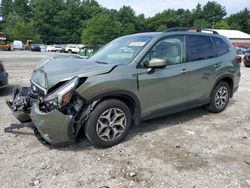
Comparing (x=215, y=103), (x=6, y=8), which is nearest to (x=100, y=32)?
(x=6, y=8)

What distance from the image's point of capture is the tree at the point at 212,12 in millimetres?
106500

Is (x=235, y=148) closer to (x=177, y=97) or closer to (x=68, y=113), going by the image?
(x=177, y=97)

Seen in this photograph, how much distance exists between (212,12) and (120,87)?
112625 millimetres

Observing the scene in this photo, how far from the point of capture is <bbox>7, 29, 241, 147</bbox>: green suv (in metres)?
3.85

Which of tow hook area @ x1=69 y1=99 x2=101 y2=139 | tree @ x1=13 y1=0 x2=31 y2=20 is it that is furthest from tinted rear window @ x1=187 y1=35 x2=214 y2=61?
tree @ x1=13 y1=0 x2=31 y2=20

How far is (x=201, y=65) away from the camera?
5363mm

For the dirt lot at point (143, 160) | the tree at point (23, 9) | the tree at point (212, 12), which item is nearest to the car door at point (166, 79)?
the dirt lot at point (143, 160)

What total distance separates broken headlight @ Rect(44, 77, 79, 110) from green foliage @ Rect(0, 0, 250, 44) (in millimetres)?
58303

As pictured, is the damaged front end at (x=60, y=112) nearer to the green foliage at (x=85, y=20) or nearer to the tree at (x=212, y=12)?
the green foliage at (x=85, y=20)

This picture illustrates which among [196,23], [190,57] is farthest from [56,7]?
[190,57]

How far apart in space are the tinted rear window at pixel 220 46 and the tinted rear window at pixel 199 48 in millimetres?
171

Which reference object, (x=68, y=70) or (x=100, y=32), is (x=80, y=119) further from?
(x=100, y=32)

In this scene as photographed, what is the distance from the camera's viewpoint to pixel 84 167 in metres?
3.65

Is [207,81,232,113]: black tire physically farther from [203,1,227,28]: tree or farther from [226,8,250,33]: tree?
[203,1,227,28]: tree
